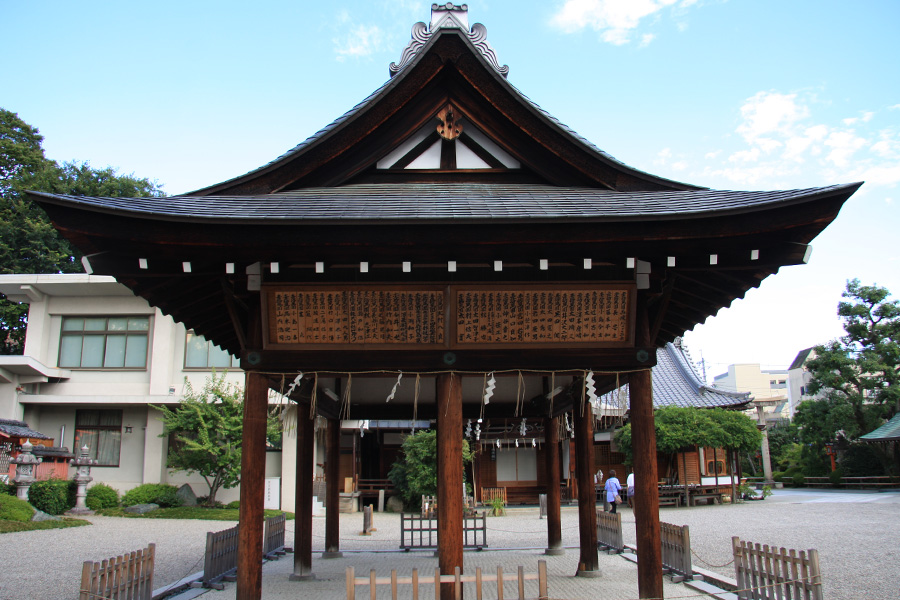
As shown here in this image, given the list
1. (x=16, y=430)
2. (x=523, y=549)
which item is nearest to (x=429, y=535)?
(x=523, y=549)

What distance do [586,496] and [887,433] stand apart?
94.7ft

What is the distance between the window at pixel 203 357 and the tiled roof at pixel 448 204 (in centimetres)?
1946

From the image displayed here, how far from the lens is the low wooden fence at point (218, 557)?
885 cm

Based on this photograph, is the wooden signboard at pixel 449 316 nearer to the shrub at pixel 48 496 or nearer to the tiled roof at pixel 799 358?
the shrub at pixel 48 496

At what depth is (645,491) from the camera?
6.52 meters

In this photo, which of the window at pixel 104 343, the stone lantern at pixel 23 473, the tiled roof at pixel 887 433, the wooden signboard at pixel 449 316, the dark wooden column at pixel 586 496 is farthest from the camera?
the tiled roof at pixel 887 433

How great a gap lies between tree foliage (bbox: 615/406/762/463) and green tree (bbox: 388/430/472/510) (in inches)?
309

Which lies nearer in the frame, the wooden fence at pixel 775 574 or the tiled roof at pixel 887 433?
the wooden fence at pixel 775 574

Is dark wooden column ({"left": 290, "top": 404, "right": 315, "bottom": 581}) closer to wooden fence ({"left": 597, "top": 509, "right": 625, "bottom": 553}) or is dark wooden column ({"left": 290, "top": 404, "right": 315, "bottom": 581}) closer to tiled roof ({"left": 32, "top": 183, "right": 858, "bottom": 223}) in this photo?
tiled roof ({"left": 32, "top": 183, "right": 858, "bottom": 223})

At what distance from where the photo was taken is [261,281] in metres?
6.57

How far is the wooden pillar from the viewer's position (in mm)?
6277

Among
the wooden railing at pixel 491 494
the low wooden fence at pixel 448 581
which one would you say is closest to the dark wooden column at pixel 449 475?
the low wooden fence at pixel 448 581

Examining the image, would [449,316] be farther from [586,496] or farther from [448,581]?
[586,496]

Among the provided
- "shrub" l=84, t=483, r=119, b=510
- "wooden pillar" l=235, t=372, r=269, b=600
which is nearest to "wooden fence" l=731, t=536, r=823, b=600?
"wooden pillar" l=235, t=372, r=269, b=600
